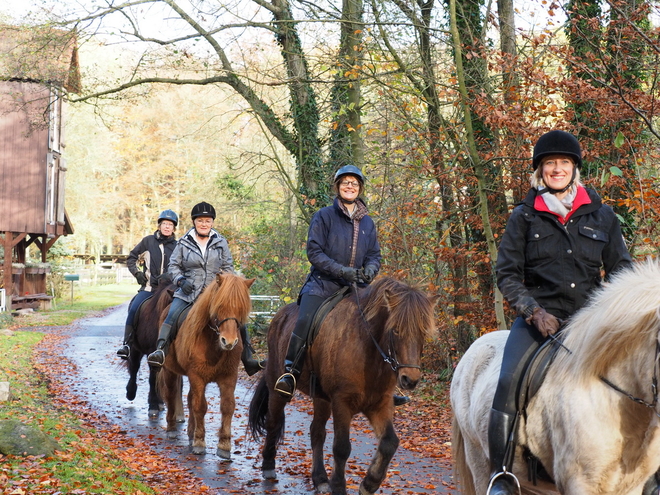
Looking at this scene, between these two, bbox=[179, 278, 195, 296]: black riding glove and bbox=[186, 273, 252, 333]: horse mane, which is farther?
bbox=[179, 278, 195, 296]: black riding glove

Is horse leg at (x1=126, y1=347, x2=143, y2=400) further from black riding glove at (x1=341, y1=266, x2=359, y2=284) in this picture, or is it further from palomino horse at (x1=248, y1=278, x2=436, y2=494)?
black riding glove at (x1=341, y1=266, x2=359, y2=284)

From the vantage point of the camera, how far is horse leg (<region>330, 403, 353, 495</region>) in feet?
21.3

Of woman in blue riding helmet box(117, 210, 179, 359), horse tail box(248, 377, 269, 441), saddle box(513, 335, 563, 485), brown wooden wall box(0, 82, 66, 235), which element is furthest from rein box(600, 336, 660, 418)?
brown wooden wall box(0, 82, 66, 235)

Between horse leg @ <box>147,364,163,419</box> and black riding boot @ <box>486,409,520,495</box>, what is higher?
black riding boot @ <box>486,409,520,495</box>

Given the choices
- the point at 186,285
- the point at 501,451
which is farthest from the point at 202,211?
the point at 501,451

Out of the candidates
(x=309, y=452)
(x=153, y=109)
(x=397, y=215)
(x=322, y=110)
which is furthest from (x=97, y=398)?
(x=153, y=109)

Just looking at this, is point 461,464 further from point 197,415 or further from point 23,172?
point 23,172

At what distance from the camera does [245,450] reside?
30.5 ft

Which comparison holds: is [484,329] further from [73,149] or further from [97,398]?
[73,149]

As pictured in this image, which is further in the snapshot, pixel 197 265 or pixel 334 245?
pixel 197 265

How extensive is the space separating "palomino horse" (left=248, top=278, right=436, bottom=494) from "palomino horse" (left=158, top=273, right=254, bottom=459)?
115cm

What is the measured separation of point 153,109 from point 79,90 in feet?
143

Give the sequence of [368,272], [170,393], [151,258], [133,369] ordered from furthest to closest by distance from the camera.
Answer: [133,369] < [151,258] < [170,393] < [368,272]

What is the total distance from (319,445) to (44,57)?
13.2 m
